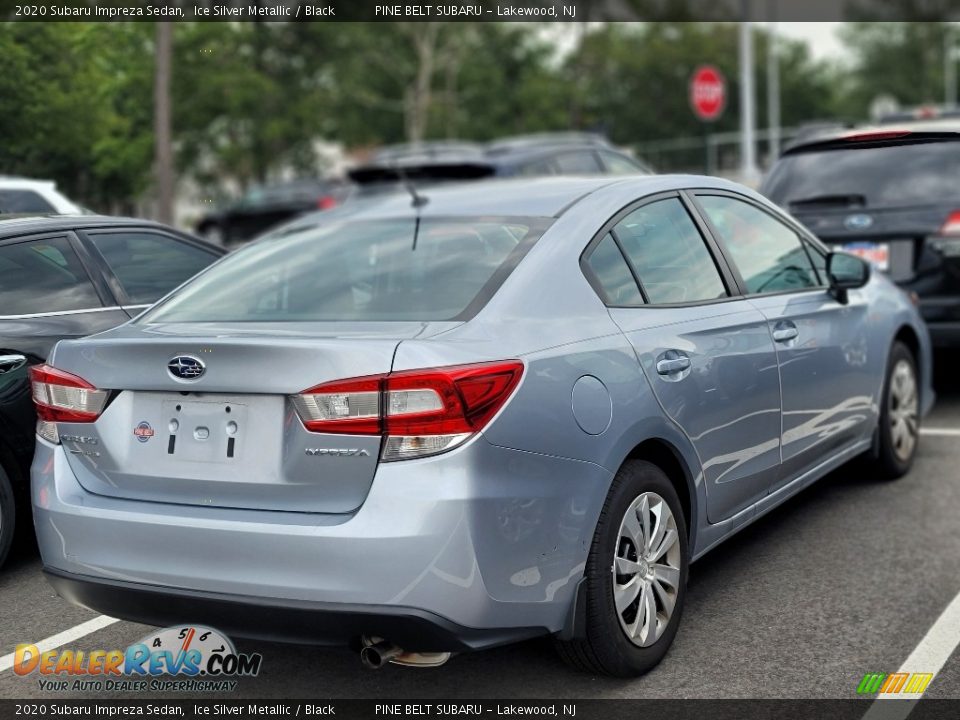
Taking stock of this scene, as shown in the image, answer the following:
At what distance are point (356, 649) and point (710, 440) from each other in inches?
59.9

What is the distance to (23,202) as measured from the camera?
812 cm

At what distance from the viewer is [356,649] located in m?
3.38

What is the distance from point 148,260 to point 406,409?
3231mm

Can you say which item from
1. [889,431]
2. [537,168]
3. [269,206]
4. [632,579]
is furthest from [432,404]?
[269,206]

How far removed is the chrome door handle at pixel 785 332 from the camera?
488cm

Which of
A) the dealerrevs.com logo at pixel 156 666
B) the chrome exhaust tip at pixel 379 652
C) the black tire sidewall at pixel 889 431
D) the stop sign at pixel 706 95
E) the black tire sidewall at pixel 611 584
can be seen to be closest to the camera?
the chrome exhaust tip at pixel 379 652

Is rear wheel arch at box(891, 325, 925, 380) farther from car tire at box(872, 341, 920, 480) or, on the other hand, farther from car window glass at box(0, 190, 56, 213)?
car window glass at box(0, 190, 56, 213)

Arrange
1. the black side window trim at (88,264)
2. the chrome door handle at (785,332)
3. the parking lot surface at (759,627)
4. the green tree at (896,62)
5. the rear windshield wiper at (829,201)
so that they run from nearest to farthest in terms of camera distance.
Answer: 1. the parking lot surface at (759,627)
2. the chrome door handle at (785,332)
3. the black side window trim at (88,264)
4. the rear windshield wiper at (829,201)
5. the green tree at (896,62)

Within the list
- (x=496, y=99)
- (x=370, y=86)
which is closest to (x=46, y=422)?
(x=496, y=99)

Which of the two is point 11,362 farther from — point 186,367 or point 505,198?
point 505,198

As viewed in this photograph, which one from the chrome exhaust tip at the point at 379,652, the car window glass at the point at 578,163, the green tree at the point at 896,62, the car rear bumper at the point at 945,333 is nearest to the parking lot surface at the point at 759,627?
the chrome exhaust tip at the point at 379,652

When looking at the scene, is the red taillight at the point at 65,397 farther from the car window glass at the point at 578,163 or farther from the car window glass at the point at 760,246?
the car window glass at the point at 578,163

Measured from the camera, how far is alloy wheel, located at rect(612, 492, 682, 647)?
3.82 m

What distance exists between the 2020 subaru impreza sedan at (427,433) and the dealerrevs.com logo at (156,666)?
0.52 metres
